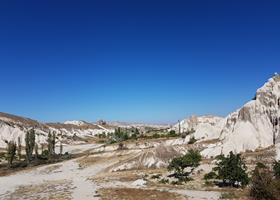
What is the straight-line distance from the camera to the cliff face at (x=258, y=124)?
65.1 metres

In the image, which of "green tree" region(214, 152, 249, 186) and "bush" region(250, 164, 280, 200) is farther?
"green tree" region(214, 152, 249, 186)

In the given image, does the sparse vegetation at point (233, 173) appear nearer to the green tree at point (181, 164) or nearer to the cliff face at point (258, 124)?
the green tree at point (181, 164)

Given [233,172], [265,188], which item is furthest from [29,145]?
[265,188]

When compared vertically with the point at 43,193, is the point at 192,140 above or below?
above

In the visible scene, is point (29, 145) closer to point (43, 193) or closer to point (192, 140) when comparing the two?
point (192, 140)

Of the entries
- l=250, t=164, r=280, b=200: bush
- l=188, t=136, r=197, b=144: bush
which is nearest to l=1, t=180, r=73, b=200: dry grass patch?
l=250, t=164, r=280, b=200: bush

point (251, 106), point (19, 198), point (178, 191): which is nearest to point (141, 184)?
point (178, 191)

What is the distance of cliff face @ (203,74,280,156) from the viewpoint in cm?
6512

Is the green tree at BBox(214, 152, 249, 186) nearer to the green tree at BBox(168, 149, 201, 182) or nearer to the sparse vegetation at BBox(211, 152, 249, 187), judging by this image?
the sparse vegetation at BBox(211, 152, 249, 187)

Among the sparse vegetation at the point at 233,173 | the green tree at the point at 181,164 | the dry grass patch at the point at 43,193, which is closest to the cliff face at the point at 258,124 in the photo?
the green tree at the point at 181,164

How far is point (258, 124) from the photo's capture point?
66.7m

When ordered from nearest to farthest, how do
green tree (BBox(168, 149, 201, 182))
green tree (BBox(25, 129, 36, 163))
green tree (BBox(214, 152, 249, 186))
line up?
green tree (BBox(214, 152, 249, 186)) < green tree (BBox(168, 149, 201, 182)) < green tree (BBox(25, 129, 36, 163))

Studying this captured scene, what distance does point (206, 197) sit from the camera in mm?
35812

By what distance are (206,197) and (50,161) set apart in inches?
2499
